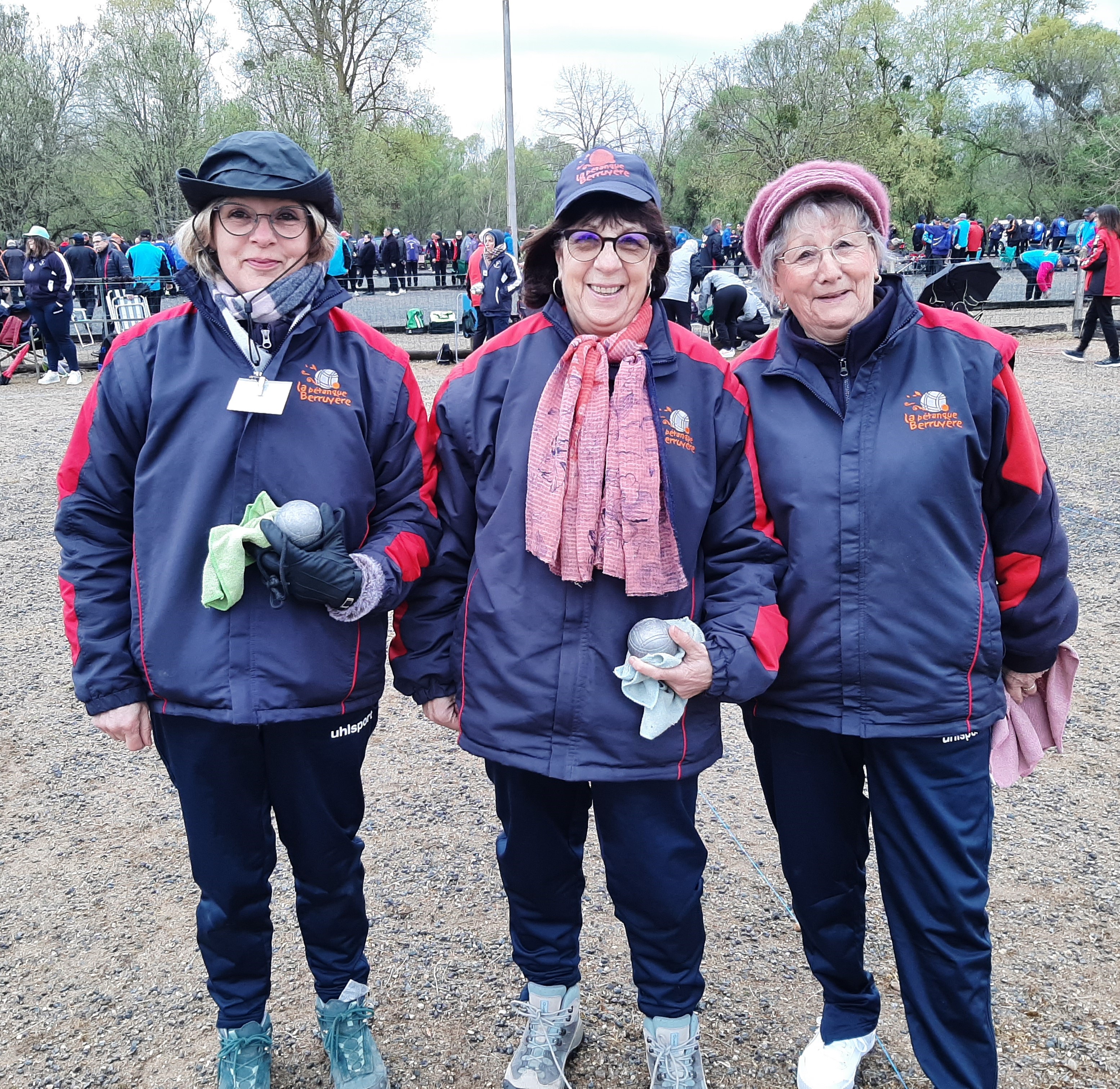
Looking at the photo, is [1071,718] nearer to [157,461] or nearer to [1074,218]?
[157,461]

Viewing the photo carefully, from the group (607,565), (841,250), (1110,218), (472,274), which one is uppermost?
(1110,218)

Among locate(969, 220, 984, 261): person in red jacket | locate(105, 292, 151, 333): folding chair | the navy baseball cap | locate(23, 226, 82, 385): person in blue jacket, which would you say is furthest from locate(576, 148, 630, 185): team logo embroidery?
locate(969, 220, 984, 261): person in red jacket

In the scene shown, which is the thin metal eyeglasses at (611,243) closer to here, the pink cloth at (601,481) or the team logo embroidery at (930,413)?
the pink cloth at (601,481)

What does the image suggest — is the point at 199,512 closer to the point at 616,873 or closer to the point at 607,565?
the point at 607,565

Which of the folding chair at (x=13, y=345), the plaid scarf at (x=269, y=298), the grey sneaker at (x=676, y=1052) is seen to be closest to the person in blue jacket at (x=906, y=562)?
A: the grey sneaker at (x=676, y=1052)

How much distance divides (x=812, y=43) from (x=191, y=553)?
45459mm

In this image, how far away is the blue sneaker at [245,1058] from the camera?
94.3 inches

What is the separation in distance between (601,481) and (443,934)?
5.48 feet

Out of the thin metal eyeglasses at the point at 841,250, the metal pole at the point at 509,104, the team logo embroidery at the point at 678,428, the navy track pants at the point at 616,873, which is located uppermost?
the metal pole at the point at 509,104

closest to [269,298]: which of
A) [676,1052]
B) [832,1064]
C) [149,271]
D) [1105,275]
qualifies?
[676,1052]

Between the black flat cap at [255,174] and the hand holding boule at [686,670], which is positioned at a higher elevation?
the black flat cap at [255,174]

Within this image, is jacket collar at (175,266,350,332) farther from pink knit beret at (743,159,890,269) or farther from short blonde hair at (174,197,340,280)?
pink knit beret at (743,159,890,269)

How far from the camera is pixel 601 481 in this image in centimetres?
214

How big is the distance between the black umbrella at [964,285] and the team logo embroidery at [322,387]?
1208cm
